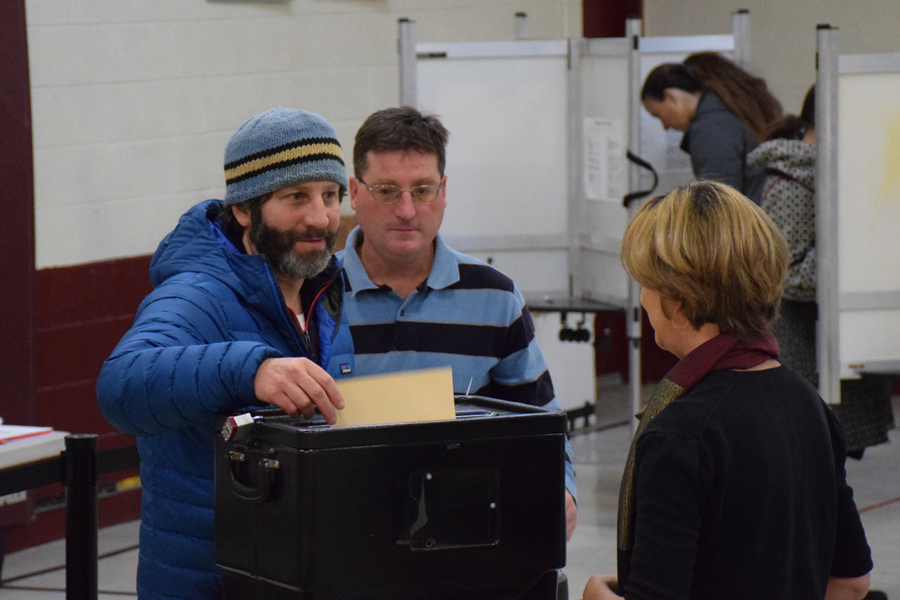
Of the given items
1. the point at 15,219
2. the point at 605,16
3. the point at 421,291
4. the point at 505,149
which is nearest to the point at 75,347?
the point at 15,219

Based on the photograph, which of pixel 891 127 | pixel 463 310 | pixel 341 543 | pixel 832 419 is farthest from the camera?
pixel 891 127

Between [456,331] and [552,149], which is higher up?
[552,149]

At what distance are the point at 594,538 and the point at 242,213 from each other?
2.88 meters

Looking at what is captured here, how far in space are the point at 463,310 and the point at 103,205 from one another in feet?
8.65

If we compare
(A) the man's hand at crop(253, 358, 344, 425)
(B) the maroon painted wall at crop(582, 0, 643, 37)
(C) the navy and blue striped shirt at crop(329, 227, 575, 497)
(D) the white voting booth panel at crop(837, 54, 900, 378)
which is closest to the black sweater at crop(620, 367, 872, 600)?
(A) the man's hand at crop(253, 358, 344, 425)

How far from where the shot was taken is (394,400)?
129cm

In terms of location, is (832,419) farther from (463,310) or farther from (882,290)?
(882,290)

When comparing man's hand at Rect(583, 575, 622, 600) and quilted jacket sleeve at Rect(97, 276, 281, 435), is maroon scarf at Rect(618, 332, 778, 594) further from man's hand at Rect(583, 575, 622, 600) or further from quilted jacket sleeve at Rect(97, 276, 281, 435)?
quilted jacket sleeve at Rect(97, 276, 281, 435)

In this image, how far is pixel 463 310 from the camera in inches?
84.0

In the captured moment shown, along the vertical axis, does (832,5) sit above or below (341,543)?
above

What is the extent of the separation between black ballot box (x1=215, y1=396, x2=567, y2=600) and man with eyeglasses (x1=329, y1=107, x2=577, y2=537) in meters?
0.76

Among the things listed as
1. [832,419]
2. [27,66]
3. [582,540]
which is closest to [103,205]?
[27,66]

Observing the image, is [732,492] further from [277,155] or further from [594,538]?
[594,538]

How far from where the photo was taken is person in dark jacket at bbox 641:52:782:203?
442cm
